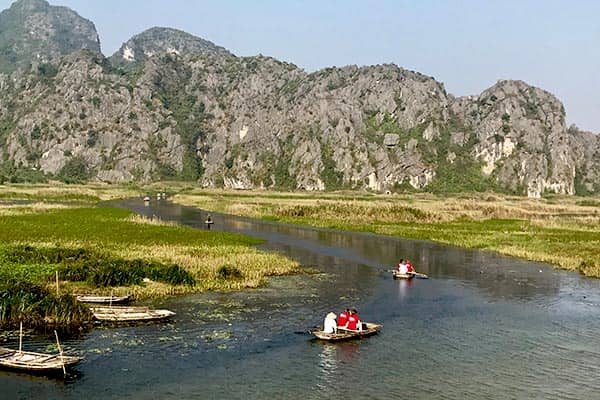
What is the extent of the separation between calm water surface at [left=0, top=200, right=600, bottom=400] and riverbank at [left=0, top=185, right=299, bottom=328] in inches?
115

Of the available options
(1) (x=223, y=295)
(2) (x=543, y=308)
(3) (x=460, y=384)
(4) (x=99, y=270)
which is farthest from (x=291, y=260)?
(3) (x=460, y=384)

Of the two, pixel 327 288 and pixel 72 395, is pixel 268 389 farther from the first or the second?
pixel 327 288

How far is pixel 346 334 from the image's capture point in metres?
32.7

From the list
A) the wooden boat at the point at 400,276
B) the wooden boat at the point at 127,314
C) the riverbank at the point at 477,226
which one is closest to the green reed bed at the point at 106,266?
the wooden boat at the point at 127,314

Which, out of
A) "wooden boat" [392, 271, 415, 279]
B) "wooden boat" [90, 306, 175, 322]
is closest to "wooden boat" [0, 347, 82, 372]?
"wooden boat" [90, 306, 175, 322]

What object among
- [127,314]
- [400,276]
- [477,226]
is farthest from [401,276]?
[477,226]

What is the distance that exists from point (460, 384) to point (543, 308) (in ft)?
66.9

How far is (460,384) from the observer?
26391 mm

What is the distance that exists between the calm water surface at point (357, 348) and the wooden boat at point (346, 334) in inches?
20.1

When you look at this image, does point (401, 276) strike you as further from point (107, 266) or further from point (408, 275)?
point (107, 266)

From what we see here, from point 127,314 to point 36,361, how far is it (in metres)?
8.96

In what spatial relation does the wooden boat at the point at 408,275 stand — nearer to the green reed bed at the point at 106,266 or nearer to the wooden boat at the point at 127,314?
the green reed bed at the point at 106,266

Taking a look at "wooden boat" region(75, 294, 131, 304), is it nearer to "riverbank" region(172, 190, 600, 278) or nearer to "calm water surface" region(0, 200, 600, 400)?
"calm water surface" region(0, 200, 600, 400)

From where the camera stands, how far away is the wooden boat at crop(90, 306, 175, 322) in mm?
33688
